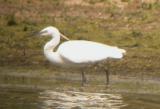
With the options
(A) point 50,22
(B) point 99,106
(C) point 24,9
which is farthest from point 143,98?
(C) point 24,9

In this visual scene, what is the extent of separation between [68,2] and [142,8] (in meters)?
1.99

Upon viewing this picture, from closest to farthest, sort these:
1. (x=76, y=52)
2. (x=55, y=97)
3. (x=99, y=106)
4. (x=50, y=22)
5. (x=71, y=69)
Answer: (x=99, y=106) < (x=55, y=97) < (x=76, y=52) < (x=71, y=69) < (x=50, y=22)

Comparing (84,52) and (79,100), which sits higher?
(84,52)

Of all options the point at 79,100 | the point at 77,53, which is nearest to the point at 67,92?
the point at 79,100

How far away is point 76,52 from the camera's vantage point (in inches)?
519

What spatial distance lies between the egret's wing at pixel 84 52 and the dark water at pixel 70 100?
137 centimetres

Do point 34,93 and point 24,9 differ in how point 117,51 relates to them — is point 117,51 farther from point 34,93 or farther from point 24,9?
point 24,9

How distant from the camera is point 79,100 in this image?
1095cm

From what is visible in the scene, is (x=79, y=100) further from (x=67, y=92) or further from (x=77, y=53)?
(x=77, y=53)

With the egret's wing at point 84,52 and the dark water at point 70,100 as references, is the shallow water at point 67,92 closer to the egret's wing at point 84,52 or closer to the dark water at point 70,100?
the dark water at point 70,100

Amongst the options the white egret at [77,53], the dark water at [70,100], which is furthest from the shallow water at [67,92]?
the white egret at [77,53]

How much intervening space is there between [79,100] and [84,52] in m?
2.43

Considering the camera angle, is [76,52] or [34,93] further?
[76,52]

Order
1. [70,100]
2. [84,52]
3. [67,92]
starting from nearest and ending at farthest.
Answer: [70,100]
[67,92]
[84,52]
